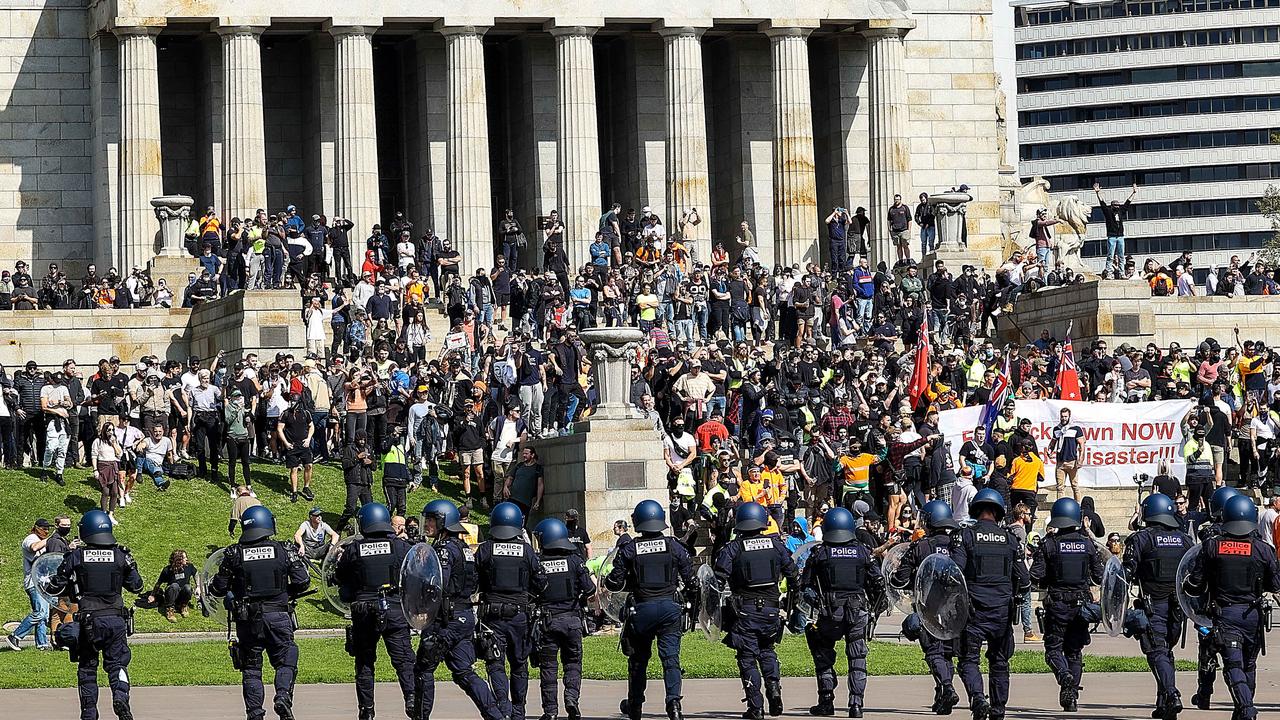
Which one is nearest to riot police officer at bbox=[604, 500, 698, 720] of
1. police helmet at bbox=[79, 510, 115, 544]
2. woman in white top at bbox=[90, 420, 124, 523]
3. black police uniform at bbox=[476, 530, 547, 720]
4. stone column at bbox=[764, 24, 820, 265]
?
black police uniform at bbox=[476, 530, 547, 720]

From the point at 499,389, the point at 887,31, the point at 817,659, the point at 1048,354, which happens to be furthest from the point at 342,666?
the point at 887,31

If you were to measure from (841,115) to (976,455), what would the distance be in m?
26.8

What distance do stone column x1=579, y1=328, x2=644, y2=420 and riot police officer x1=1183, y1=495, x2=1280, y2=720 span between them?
52.3ft

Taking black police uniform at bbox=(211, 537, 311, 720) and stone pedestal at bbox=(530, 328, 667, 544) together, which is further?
stone pedestal at bbox=(530, 328, 667, 544)

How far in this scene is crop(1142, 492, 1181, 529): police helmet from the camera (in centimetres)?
2309

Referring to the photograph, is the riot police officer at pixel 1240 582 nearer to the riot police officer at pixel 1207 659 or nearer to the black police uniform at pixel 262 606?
the riot police officer at pixel 1207 659

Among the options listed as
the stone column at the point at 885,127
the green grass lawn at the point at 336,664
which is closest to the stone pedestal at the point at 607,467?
the green grass lawn at the point at 336,664

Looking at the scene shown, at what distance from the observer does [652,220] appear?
51719 mm

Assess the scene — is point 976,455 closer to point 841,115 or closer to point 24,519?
point 24,519

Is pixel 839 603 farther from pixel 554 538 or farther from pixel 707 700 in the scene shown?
pixel 554 538

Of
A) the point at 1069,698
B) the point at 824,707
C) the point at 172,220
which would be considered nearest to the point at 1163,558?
the point at 1069,698

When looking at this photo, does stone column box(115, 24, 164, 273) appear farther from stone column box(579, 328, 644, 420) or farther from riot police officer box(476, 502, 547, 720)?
riot police officer box(476, 502, 547, 720)

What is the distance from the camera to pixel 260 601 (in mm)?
21969

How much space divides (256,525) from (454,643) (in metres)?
2.02
